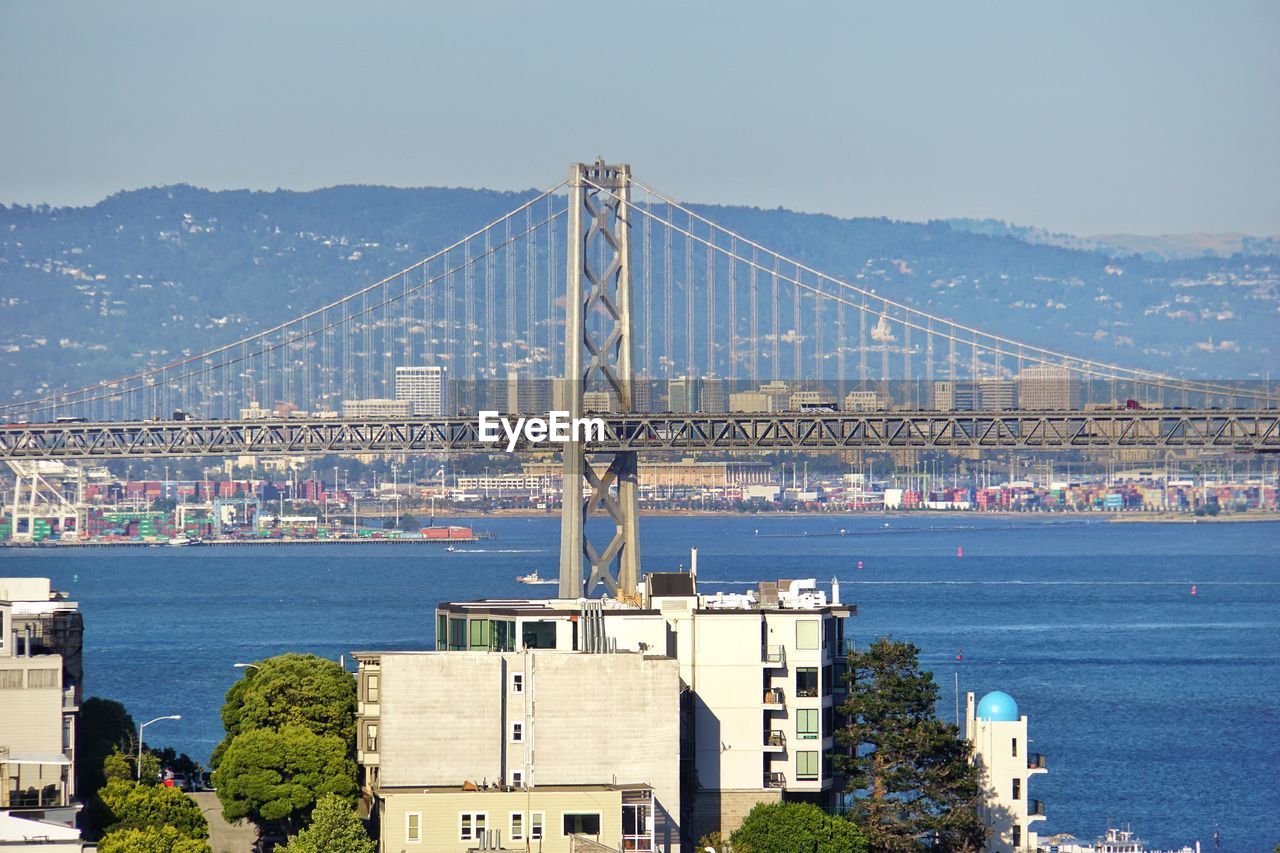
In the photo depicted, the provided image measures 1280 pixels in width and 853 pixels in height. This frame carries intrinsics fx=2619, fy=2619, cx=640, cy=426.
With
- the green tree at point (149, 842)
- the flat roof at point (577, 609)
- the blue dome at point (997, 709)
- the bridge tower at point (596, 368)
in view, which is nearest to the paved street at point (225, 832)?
the flat roof at point (577, 609)

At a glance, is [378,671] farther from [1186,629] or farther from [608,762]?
[1186,629]

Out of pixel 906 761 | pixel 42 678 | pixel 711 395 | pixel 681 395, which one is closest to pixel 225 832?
pixel 42 678

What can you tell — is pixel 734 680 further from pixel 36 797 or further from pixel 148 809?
pixel 36 797

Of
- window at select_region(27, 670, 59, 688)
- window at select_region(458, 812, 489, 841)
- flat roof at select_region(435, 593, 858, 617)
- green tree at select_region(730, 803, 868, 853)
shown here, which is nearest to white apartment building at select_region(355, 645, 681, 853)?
window at select_region(458, 812, 489, 841)

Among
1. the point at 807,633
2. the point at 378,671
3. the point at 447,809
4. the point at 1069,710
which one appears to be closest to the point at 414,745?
the point at 447,809

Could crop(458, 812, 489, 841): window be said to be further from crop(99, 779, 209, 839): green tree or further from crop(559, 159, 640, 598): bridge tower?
crop(559, 159, 640, 598): bridge tower

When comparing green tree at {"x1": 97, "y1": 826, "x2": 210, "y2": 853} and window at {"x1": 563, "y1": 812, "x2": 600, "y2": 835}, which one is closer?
green tree at {"x1": 97, "y1": 826, "x2": 210, "y2": 853}
